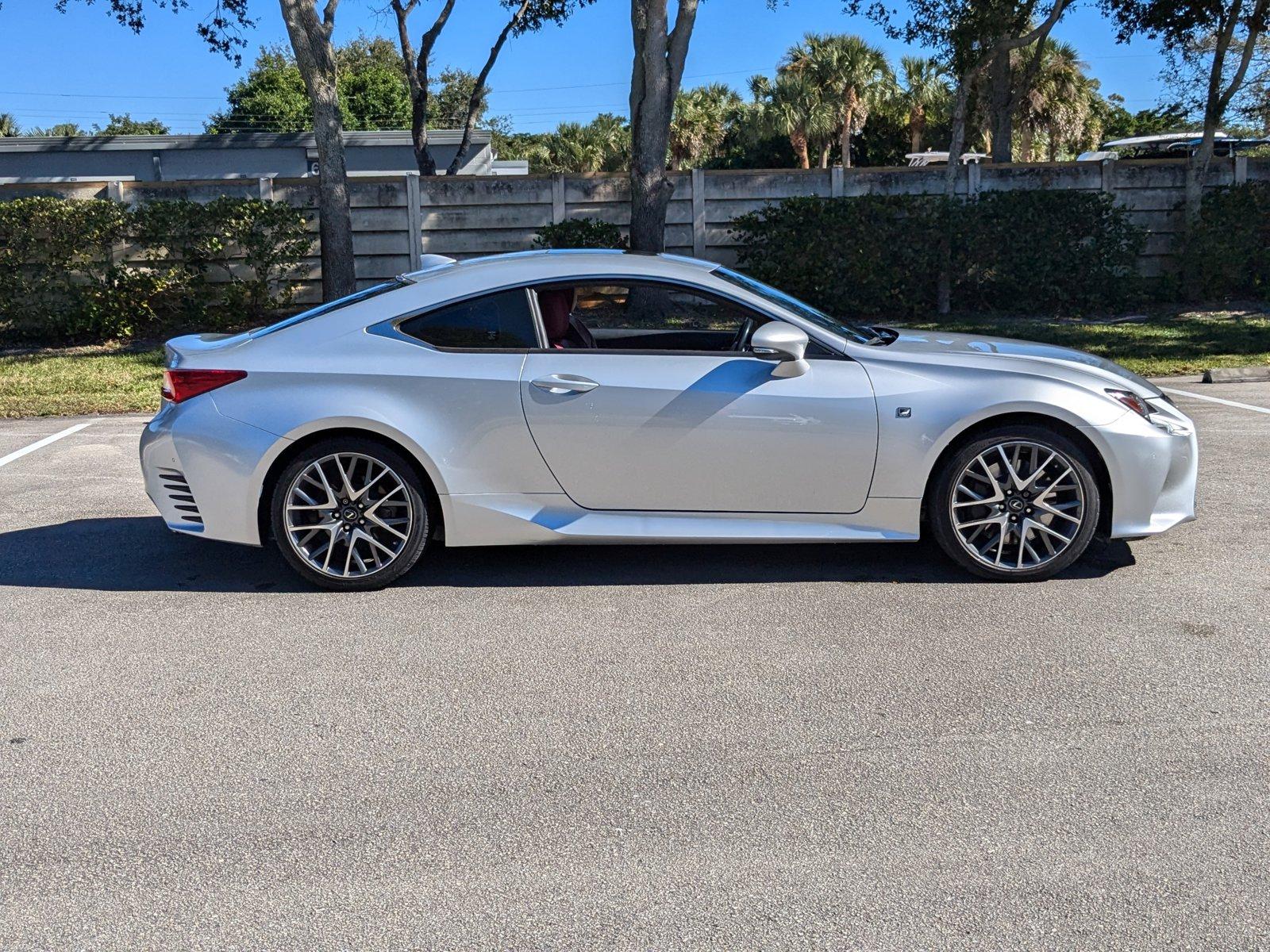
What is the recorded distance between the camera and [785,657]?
15.9ft

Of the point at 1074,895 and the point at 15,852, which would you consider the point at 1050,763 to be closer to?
the point at 1074,895

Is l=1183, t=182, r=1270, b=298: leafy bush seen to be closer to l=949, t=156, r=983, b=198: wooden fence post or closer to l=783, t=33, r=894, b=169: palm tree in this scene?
l=949, t=156, r=983, b=198: wooden fence post

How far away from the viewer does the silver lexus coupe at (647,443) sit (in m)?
5.60

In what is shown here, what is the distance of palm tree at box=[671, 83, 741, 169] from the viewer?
54312 millimetres

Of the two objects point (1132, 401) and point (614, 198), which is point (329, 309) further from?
point (614, 198)

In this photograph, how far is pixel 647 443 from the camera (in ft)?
18.4

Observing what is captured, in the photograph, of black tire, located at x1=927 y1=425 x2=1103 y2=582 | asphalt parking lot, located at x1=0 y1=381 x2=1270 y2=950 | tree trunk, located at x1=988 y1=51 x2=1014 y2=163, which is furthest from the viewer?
tree trunk, located at x1=988 y1=51 x2=1014 y2=163

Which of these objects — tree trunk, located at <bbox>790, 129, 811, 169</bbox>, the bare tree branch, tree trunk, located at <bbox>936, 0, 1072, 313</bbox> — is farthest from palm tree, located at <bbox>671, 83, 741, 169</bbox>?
tree trunk, located at <bbox>936, 0, 1072, 313</bbox>

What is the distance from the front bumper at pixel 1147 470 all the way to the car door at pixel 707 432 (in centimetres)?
107

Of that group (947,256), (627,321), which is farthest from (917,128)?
(627,321)

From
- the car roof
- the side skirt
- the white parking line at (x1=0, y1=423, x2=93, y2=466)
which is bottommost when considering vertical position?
the white parking line at (x1=0, y1=423, x2=93, y2=466)

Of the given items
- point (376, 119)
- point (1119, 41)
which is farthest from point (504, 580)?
point (376, 119)

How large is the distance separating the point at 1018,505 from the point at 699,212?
1164 cm

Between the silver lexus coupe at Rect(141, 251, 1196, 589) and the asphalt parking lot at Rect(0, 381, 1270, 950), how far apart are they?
303mm
